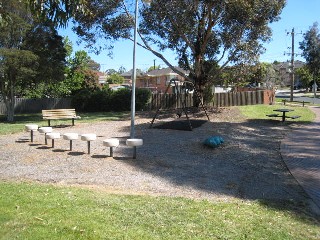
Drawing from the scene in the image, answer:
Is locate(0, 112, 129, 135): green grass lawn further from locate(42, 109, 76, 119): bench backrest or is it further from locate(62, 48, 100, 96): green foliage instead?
locate(62, 48, 100, 96): green foliage

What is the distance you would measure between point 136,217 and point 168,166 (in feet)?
13.5

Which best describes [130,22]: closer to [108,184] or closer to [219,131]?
[219,131]

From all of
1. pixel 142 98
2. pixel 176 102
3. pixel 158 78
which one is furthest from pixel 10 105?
pixel 158 78

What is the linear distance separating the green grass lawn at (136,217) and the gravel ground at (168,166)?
2.59 feet

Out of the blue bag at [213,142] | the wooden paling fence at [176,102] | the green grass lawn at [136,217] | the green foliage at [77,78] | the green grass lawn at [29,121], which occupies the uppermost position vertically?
the green foliage at [77,78]

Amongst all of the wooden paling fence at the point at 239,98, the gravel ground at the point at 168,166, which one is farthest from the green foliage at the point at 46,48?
the wooden paling fence at the point at 239,98

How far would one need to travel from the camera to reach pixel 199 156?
10.9m

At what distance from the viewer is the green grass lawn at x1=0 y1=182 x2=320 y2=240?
4926 mm

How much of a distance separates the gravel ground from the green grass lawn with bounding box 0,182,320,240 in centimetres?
79

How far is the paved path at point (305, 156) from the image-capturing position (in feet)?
26.5

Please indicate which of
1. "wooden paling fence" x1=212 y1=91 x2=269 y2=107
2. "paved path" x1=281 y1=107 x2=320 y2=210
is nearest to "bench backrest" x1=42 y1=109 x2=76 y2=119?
"paved path" x1=281 y1=107 x2=320 y2=210

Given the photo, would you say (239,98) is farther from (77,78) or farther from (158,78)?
(158,78)

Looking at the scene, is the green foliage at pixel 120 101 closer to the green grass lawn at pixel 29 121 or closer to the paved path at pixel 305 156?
the green grass lawn at pixel 29 121

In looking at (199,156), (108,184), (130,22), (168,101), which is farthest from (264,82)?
(108,184)
